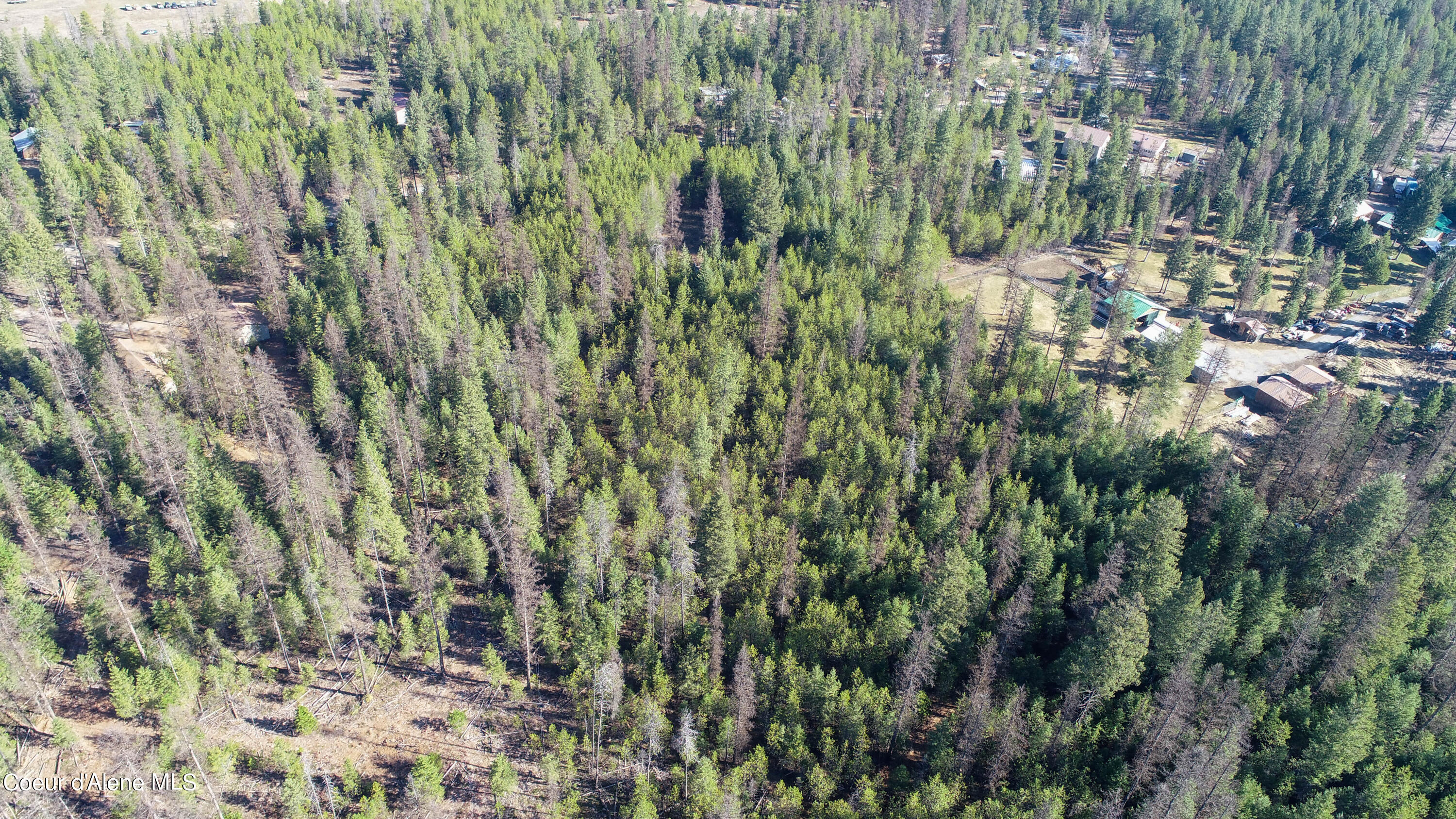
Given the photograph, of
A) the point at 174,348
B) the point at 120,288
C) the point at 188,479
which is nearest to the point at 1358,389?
the point at 188,479

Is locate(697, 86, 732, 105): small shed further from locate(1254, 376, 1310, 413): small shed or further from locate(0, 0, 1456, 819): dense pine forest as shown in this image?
locate(1254, 376, 1310, 413): small shed

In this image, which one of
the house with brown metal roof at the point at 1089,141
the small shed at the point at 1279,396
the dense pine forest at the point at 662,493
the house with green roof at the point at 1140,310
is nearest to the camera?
the dense pine forest at the point at 662,493

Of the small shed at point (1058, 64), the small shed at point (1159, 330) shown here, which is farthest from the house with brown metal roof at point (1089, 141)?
the small shed at point (1159, 330)

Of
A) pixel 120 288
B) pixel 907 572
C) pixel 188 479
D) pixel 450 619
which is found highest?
pixel 120 288

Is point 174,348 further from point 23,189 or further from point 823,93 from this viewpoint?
point 823,93

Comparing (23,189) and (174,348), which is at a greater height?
(23,189)

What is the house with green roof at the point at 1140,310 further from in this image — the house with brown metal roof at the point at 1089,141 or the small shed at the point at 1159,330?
the house with brown metal roof at the point at 1089,141
